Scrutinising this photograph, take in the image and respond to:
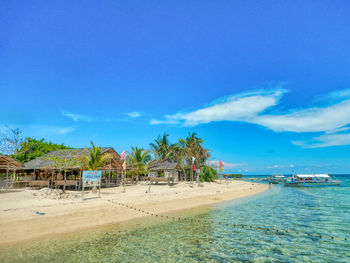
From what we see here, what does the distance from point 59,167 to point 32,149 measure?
23837mm

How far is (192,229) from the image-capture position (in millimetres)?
11750

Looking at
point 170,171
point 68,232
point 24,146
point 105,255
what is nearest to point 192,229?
point 105,255

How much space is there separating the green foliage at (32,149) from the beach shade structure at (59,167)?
10695mm

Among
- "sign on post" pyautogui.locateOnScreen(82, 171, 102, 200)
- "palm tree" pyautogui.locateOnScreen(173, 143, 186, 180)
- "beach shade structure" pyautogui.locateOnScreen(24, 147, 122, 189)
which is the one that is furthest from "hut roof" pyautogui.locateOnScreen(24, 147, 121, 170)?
"palm tree" pyautogui.locateOnScreen(173, 143, 186, 180)

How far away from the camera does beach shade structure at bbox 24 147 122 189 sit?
22.4 meters

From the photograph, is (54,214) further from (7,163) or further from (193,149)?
(193,149)

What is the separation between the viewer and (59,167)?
859 inches

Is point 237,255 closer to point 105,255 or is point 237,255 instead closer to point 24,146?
point 105,255

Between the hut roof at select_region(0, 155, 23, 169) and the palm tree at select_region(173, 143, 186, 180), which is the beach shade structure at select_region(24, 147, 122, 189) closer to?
the hut roof at select_region(0, 155, 23, 169)

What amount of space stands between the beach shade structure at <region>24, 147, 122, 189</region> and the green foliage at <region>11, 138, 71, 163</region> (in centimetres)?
1069

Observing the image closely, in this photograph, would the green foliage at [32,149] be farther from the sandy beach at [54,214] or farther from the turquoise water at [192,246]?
the turquoise water at [192,246]

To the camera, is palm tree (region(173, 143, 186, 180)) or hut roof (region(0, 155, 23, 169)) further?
palm tree (region(173, 143, 186, 180))

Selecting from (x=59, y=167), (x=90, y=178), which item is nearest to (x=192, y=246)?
(x=90, y=178)

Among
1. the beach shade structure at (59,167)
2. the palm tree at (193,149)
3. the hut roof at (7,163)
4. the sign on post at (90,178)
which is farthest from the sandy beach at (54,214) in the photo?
the palm tree at (193,149)
